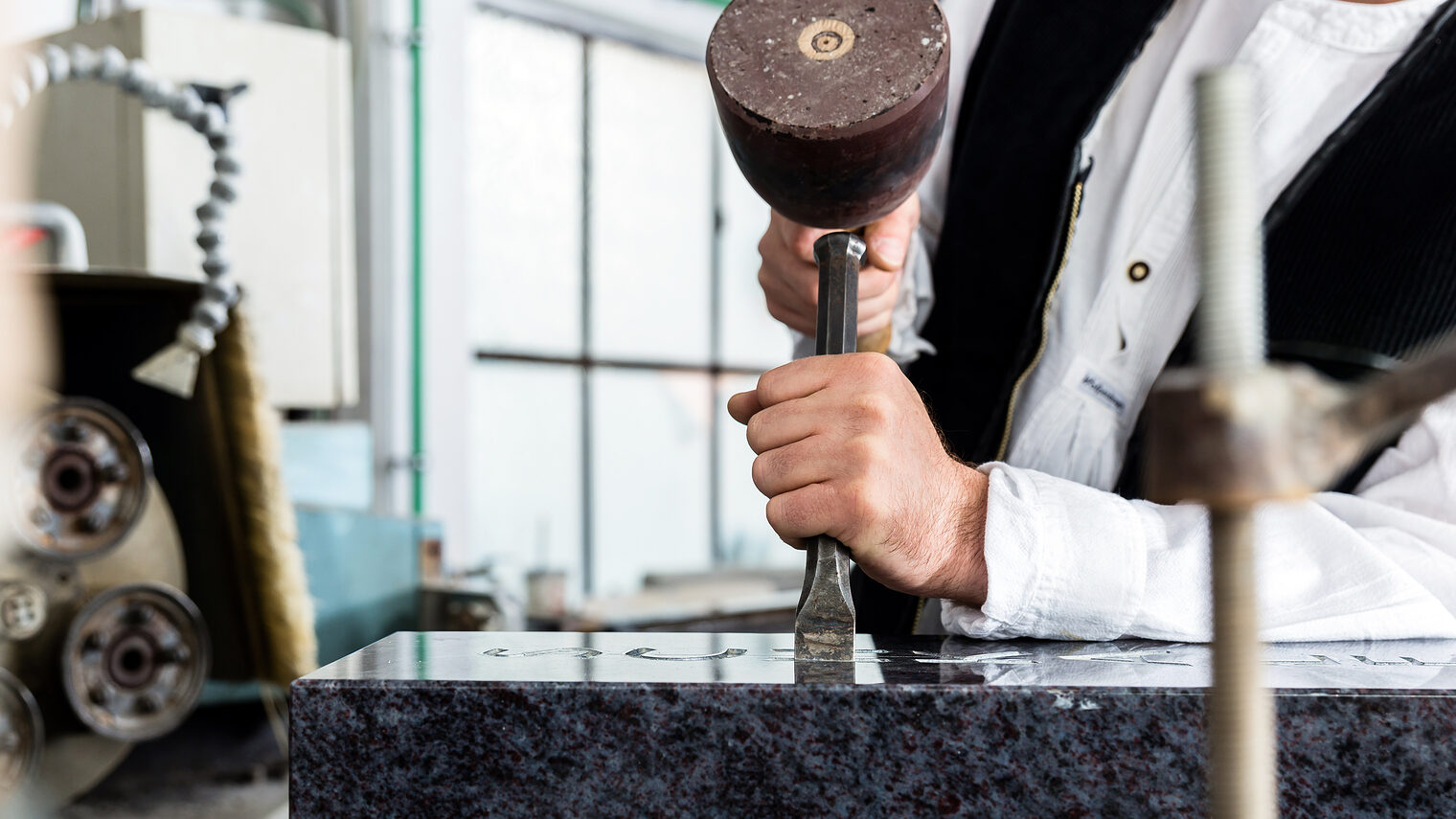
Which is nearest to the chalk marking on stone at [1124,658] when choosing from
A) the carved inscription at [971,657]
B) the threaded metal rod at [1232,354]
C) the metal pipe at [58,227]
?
the carved inscription at [971,657]

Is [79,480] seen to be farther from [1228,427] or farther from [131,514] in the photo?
[1228,427]

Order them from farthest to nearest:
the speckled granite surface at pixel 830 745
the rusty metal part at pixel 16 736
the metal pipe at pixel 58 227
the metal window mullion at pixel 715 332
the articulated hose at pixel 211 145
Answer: the metal window mullion at pixel 715 332
the metal pipe at pixel 58 227
the articulated hose at pixel 211 145
the rusty metal part at pixel 16 736
the speckled granite surface at pixel 830 745

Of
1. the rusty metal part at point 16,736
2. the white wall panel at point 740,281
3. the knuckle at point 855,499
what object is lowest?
the rusty metal part at point 16,736

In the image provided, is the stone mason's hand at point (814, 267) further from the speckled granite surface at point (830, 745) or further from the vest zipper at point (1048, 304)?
the speckled granite surface at point (830, 745)

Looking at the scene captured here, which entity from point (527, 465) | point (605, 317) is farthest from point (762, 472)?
point (605, 317)

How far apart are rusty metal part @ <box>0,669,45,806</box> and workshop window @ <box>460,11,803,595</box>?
3.84 ft

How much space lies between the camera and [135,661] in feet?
3.92

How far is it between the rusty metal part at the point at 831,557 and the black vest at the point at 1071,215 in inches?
10.6

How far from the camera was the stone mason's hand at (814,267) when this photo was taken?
698 millimetres

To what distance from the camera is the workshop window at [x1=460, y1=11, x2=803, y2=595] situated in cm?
257

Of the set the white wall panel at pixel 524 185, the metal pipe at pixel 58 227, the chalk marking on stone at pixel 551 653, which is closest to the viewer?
the chalk marking on stone at pixel 551 653

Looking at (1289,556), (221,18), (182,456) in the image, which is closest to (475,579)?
(182,456)

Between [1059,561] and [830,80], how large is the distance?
260mm

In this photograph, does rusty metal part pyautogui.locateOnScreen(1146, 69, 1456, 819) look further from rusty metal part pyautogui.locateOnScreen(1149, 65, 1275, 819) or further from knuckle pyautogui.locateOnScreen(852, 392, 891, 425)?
knuckle pyautogui.locateOnScreen(852, 392, 891, 425)
